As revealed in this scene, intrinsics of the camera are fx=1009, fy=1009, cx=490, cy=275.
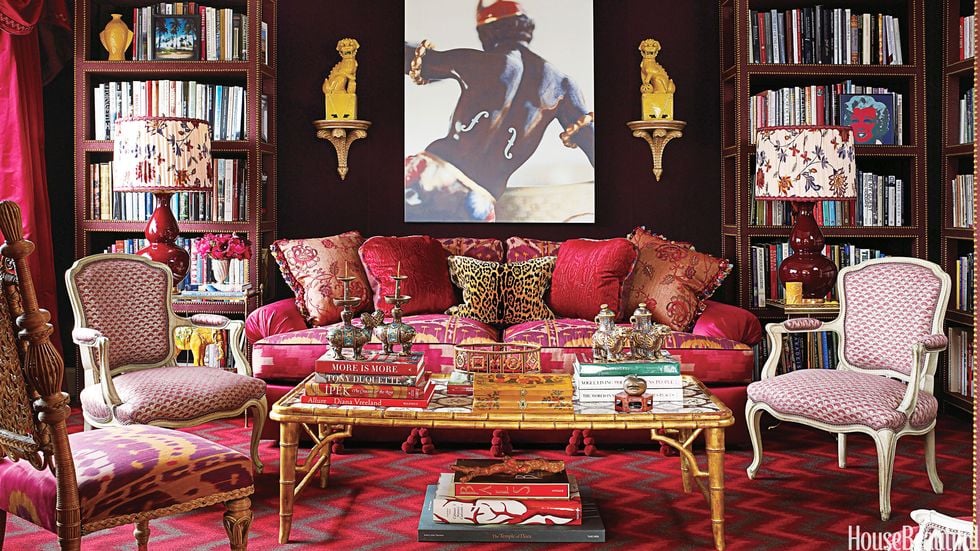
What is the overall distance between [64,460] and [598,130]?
155 inches

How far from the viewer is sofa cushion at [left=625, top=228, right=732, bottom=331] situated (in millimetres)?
4891

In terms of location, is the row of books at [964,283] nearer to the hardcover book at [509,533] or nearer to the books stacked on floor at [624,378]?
the books stacked on floor at [624,378]

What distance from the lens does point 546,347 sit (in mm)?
4566

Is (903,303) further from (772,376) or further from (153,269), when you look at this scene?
(153,269)

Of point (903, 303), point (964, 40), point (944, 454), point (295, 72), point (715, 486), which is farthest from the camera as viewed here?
point (295, 72)

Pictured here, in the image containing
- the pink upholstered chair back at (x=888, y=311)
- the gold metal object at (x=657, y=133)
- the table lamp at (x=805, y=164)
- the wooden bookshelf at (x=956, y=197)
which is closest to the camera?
the pink upholstered chair back at (x=888, y=311)

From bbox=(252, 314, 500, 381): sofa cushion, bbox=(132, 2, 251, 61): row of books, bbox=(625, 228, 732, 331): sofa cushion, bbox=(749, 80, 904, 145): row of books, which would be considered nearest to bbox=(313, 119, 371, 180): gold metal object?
bbox=(132, 2, 251, 61): row of books

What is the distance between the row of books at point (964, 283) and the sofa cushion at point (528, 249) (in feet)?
6.82

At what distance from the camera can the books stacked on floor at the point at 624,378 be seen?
130 inches

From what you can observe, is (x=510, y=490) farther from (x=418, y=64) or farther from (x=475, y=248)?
(x=418, y=64)

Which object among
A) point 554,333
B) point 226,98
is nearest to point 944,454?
point 554,333

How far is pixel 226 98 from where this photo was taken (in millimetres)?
5387

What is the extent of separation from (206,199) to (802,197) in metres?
3.07

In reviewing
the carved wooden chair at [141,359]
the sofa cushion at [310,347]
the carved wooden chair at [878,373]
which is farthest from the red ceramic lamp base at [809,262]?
the carved wooden chair at [141,359]
